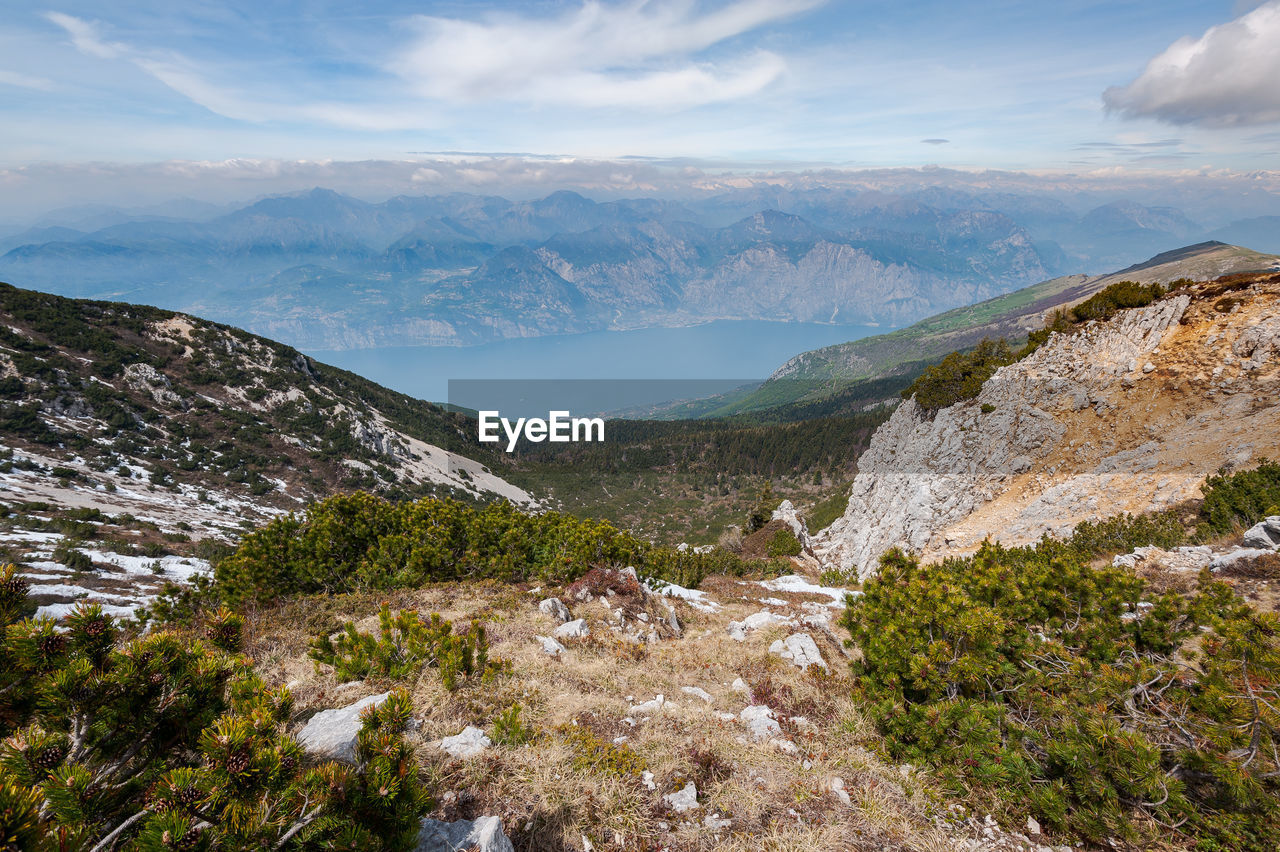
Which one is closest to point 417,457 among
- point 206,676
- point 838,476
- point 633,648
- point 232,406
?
point 232,406

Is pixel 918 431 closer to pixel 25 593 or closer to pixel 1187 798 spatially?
pixel 1187 798

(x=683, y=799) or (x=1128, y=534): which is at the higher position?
(x=683, y=799)

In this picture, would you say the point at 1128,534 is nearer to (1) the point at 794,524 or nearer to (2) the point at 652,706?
(2) the point at 652,706

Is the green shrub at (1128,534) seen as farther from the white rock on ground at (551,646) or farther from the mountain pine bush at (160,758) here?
the mountain pine bush at (160,758)

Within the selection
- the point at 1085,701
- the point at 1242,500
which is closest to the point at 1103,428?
the point at 1242,500

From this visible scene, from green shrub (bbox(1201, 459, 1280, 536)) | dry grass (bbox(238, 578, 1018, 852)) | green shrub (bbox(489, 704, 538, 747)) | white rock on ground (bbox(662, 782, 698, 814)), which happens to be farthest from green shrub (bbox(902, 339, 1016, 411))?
green shrub (bbox(489, 704, 538, 747))

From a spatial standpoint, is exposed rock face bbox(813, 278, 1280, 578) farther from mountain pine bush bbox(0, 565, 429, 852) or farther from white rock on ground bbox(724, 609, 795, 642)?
mountain pine bush bbox(0, 565, 429, 852)

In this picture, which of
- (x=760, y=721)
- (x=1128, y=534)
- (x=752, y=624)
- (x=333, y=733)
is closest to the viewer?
(x=333, y=733)
